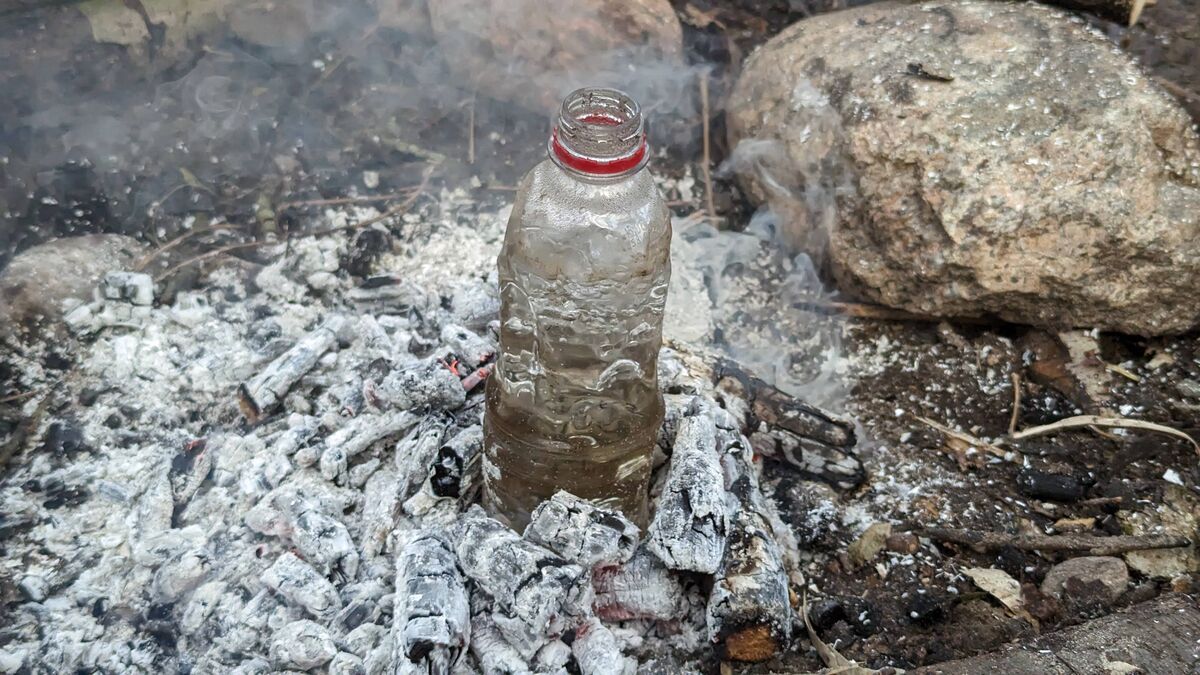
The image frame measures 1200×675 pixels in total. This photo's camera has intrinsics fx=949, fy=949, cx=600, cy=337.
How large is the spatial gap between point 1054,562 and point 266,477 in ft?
8.87

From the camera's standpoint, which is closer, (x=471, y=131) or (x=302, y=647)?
(x=302, y=647)

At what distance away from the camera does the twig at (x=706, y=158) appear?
4.97 meters

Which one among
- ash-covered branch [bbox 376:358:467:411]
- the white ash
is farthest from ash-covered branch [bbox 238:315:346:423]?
ash-covered branch [bbox 376:358:467:411]

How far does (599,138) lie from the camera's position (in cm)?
223

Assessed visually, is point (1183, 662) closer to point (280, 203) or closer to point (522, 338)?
point (522, 338)

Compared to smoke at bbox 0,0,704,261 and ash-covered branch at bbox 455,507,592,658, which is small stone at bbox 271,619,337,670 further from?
smoke at bbox 0,0,704,261

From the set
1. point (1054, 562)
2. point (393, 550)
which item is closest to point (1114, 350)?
point (1054, 562)

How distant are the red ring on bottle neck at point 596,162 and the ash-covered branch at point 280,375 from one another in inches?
70.9

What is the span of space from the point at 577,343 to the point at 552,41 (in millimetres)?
2959

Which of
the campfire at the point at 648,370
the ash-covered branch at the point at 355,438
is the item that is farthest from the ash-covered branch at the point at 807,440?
the ash-covered branch at the point at 355,438

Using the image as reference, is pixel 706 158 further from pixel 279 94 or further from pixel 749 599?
pixel 749 599

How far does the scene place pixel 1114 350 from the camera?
161 inches

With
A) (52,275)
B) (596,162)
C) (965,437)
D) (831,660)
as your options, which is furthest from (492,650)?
(52,275)

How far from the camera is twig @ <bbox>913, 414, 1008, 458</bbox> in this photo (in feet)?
12.2
